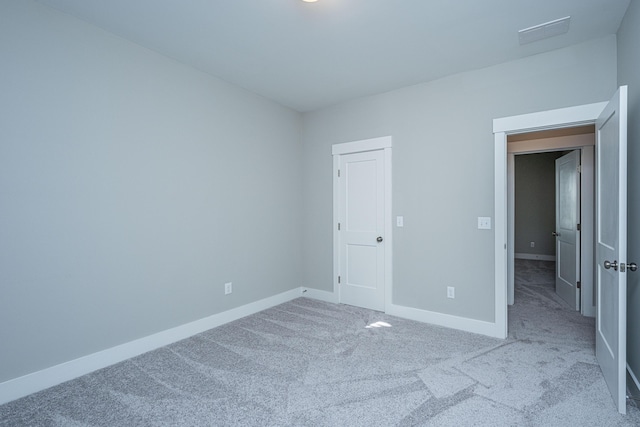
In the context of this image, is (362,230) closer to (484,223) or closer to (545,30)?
(484,223)

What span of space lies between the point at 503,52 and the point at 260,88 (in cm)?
251

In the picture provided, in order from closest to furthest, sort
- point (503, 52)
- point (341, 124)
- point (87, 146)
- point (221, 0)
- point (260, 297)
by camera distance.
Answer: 1. point (221, 0)
2. point (87, 146)
3. point (503, 52)
4. point (260, 297)
5. point (341, 124)

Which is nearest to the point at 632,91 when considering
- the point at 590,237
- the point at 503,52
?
the point at 503,52

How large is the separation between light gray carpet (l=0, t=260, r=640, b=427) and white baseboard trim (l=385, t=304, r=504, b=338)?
127mm

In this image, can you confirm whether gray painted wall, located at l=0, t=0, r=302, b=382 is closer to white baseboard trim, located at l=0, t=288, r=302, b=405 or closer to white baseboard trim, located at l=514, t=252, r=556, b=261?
white baseboard trim, located at l=0, t=288, r=302, b=405

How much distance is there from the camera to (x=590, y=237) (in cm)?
381

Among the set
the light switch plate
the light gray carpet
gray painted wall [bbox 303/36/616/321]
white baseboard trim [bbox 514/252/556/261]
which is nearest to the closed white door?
gray painted wall [bbox 303/36/616/321]

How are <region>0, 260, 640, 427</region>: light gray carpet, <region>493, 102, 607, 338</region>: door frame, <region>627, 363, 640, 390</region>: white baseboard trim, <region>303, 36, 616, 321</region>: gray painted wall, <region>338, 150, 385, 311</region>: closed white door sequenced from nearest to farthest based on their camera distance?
<region>0, 260, 640, 427</region>: light gray carpet → <region>627, 363, 640, 390</region>: white baseboard trim → <region>303, 36, 616, 321</region>: gray painted wall → <region>493, 102, 607, 338</region>: door frame → <region>338, 150, 385, 311</region>: closed white door

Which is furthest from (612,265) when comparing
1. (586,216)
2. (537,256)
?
(537,256)

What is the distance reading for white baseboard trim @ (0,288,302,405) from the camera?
2.08m

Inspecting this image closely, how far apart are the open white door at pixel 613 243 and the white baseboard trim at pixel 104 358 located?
10.7 ft

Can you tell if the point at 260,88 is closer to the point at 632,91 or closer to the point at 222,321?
the point at 222,321

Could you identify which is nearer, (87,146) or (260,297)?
(87,146)

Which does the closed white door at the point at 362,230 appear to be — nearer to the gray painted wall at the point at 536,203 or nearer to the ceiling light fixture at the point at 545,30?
the ceiling light fixture at the point at 545,30
